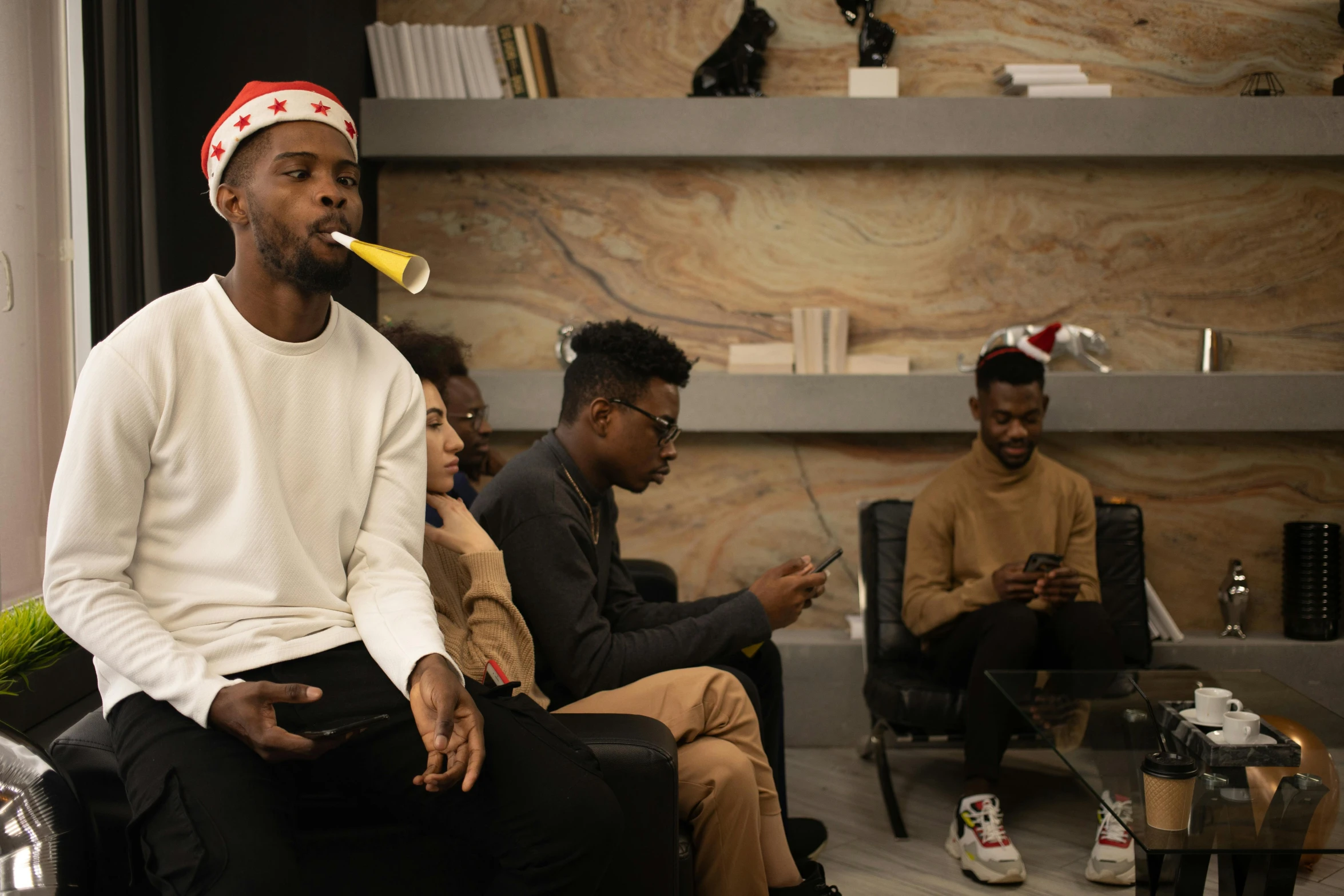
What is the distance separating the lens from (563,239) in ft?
11.4

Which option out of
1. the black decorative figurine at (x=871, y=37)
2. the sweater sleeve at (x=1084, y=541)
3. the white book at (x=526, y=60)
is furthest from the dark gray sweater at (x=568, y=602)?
the black decorative figurine at (x=871, y=37)

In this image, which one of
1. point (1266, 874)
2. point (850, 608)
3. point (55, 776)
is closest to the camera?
point (55, 776)

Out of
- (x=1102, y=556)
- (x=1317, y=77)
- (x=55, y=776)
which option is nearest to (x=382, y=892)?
(x=55, y=776)

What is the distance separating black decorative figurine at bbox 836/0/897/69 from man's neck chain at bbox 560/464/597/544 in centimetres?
192

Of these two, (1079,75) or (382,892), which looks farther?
(1079,75)

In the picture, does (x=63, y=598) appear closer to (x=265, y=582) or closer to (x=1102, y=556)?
(x=265, y=582)

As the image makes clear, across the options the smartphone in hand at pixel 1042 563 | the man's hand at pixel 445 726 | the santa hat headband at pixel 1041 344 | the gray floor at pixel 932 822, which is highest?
the santa hat headband at pixel 1041 344

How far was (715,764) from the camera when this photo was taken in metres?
1.67

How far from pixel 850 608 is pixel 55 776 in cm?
264

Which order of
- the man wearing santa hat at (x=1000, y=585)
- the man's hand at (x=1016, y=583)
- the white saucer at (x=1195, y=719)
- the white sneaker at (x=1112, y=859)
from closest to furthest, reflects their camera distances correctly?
the white saucer at (x=1195, y=719) < the white sneaker at (x=1112, y=859) < the man wearing santa hat at (x=1000, y=585) < the man's hand at (x=1016, y=583)

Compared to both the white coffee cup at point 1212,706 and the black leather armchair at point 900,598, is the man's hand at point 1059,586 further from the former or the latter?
the white coffee cup at point 1212,706

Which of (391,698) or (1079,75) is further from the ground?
(1079,75)

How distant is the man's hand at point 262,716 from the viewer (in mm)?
1238

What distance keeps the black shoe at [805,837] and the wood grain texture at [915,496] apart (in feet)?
3.83
